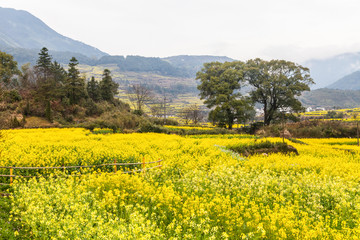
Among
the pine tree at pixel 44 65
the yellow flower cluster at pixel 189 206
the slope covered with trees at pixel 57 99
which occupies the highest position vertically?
the pine tree at pixel 44 65

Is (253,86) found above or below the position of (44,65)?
below

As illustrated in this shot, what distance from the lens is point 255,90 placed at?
51500 mm

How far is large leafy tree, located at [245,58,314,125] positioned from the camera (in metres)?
46.6

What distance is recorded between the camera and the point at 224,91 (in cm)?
4600

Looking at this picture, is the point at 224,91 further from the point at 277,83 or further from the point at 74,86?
the point at 74,86

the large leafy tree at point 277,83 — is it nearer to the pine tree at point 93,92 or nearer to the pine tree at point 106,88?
the pine tree at point 106,88

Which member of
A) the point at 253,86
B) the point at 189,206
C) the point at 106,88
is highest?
the point at 253,86

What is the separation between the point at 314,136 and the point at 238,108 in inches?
545

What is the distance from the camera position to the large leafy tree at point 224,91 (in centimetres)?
4466

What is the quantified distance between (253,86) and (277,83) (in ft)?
17.2

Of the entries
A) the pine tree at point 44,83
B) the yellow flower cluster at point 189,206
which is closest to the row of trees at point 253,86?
the pine tree at point 44,83

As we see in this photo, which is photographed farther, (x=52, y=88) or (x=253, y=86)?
(x=253, y=86)

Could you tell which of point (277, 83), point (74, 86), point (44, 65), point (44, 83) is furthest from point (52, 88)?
point (277, 83)

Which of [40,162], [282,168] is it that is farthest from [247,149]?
[40,162]
